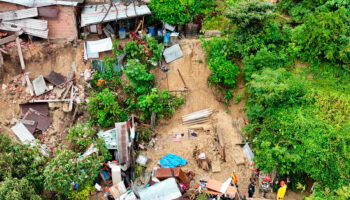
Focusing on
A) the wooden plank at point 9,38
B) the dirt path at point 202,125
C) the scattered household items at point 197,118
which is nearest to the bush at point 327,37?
the dirt path at point 202,125

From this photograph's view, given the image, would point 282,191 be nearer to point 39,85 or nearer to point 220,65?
point 220,65

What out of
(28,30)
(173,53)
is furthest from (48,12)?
(173,53)

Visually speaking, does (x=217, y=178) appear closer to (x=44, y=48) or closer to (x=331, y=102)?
(x=331, y=102)

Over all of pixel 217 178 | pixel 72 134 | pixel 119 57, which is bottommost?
pixel 217 178

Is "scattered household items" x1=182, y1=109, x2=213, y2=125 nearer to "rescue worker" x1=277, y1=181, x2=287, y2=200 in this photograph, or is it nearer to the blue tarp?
the blue tarp

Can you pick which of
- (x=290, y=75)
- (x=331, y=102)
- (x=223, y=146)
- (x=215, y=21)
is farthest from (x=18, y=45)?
(x=331, y=102)

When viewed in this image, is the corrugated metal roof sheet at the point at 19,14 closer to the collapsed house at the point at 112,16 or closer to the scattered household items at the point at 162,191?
the collapsed house at the point at 112,16
